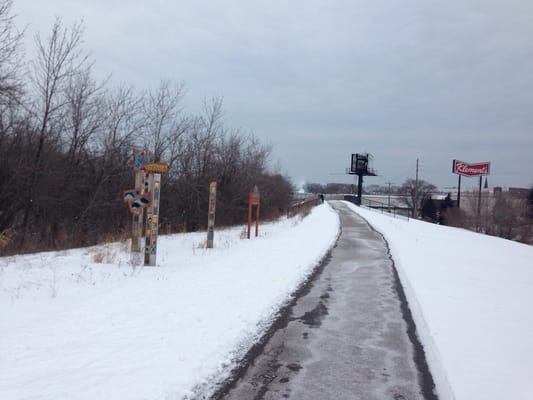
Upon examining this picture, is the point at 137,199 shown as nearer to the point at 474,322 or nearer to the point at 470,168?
the point at 474,322

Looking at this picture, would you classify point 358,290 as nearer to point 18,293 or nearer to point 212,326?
point 212,326

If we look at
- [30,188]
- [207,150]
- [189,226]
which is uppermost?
[207,150]

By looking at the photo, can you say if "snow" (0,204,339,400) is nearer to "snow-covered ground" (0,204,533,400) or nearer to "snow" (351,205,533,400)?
"snow-covered ground" (0,204,533,400)

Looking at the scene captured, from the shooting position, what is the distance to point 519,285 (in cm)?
926

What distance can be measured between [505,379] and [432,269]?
6.75 metres

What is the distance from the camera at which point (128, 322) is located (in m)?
5.62

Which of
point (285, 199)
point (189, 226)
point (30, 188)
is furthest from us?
point (285, 199)

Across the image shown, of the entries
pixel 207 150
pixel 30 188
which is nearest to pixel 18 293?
pixel 30 188

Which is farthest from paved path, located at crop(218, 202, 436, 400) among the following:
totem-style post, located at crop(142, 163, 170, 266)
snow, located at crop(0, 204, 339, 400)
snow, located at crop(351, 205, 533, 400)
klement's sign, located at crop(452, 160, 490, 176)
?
klement's sign, located at crop(452, 160, 490, 176)

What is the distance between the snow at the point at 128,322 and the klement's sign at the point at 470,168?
58.1 meters

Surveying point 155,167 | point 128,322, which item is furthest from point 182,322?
point 155,167

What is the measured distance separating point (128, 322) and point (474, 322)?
16.1 ft

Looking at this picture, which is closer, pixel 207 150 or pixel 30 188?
pixel 30 188

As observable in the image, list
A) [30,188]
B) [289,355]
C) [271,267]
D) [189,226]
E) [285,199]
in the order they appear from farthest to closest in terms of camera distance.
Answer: [285,199] → [189,226] → [30,188] → [271,267] → [289,355]
